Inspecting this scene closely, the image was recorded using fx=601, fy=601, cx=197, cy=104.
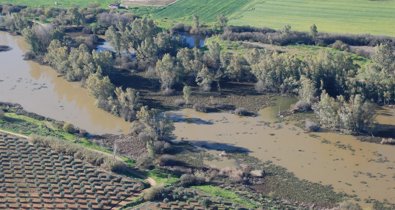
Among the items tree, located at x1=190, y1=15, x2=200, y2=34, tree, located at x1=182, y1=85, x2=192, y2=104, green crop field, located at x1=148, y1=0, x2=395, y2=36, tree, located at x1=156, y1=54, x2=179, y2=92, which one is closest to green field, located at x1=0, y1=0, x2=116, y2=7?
green crop field, located at x1=148, y1=0, x2=395, y2=36

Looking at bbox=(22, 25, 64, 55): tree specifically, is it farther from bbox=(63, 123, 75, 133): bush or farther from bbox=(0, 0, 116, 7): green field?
bbox=(63, 123, 75, 133): bush

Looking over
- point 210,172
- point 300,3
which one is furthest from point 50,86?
point 300,3

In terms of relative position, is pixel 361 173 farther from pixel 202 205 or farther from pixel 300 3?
pixel 300 3

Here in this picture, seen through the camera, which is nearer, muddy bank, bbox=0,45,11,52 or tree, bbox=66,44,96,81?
tree, bbox=66,44,96,81

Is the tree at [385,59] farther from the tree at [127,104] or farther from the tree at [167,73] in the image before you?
the tree at [127,104]

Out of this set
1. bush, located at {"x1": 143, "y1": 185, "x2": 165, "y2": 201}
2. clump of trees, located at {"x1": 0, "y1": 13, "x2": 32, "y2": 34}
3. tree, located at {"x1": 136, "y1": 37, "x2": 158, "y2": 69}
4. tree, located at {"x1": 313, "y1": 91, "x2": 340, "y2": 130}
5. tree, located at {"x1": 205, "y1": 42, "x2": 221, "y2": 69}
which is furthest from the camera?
clump of trees, located at {"x1": 0, "y1": 13, "x2": 32, "y2": 34}

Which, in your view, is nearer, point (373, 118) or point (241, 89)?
point (373, 118)

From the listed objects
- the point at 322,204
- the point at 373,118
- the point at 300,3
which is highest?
the point at 300,3
